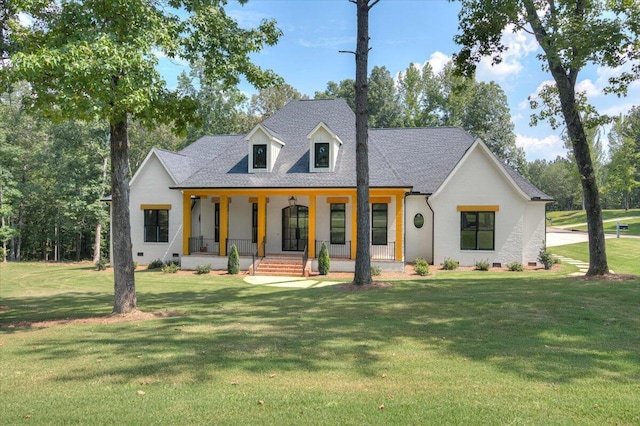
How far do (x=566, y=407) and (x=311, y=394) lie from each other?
8.16 feet

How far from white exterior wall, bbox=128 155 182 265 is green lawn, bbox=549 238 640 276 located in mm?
21739

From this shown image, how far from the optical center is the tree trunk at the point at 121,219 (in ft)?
30.9

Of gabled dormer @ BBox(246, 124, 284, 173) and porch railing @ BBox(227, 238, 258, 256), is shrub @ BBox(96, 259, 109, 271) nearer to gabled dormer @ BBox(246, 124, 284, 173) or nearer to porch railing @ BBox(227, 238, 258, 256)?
porch railing @ BBox(227, 238, 258, 256)

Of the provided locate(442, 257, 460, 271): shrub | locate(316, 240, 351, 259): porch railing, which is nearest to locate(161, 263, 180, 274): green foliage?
locate(316, 240, 351, 259): porch railing

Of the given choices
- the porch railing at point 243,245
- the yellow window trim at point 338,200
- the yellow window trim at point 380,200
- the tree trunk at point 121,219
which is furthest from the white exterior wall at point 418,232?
the tree trunk at point 121,219

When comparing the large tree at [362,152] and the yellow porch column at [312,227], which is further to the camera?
the yellow porch column at [312,227]

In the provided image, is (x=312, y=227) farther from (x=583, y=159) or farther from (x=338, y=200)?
(x=583, y=159)

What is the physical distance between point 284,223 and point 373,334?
15.1 metres

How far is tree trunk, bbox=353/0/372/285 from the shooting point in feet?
41.3

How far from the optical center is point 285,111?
24734mm

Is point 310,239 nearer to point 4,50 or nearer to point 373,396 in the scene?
point 4,50

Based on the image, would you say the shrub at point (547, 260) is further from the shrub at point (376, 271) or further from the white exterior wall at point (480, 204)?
the shrub at point (376, 271)

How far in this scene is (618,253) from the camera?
24422mm

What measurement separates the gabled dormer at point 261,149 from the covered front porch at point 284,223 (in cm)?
155
